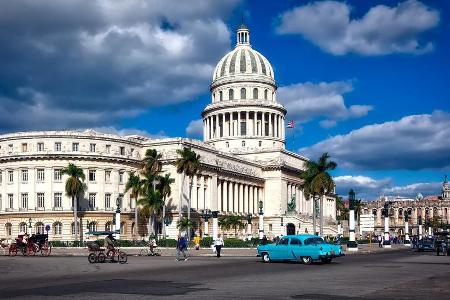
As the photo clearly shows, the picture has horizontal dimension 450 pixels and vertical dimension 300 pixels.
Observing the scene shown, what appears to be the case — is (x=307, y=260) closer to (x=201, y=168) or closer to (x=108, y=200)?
(x=108, y=200)

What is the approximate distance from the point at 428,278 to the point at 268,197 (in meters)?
99.0

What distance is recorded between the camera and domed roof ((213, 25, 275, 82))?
139125 millimetres

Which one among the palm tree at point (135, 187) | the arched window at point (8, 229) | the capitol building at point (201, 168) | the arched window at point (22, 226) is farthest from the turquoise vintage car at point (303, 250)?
the arched window at point (8, 229)

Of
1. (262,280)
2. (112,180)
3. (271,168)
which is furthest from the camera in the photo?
(271,168)

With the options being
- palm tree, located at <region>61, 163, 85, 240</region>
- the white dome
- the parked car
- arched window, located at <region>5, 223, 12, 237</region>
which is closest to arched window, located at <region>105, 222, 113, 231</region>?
palm tree, located at <region>61, 163, 85, 240</region>

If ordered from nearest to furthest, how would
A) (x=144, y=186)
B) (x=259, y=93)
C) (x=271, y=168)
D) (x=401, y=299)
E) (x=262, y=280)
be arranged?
(x=401, y=299) < (x=262, y=280) < (x=144, y=186) < (x=271, y=168) < (x=259, y=93)

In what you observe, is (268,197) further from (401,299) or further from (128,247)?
(401,299)

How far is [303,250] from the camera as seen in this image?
38.3 meters

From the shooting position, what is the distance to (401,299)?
18.5 meters

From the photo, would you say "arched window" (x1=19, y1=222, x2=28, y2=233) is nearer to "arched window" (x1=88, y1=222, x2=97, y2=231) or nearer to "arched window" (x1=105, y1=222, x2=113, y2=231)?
"arched window" (x1=88, y1=222, x2=97, y2=231)

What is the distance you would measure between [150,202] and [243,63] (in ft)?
203

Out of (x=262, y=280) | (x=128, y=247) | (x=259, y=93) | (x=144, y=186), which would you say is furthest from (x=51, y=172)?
(x=262, y=280)

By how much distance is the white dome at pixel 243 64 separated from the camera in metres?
139

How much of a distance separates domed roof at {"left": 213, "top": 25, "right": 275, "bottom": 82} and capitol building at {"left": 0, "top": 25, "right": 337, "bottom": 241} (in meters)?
0.22
